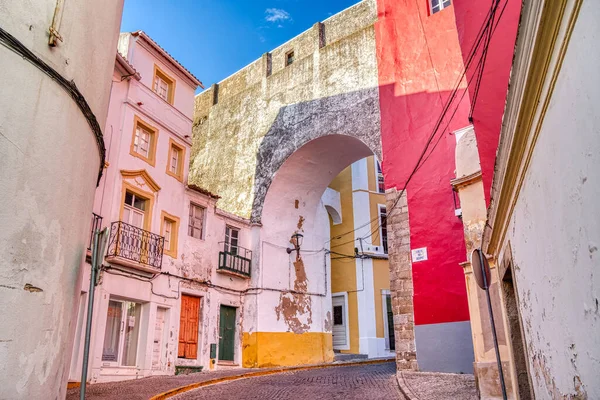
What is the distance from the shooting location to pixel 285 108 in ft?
61.0

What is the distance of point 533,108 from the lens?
3.10m

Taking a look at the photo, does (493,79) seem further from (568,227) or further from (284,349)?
(284,349)

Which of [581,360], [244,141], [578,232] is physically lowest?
[581,360]

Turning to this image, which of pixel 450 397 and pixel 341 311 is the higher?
pixel 341 311

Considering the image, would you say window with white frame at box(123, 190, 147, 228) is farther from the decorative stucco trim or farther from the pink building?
the decorative stucco trim

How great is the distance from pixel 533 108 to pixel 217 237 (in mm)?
13694

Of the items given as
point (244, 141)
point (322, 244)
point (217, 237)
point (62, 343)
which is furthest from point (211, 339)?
point (62, 343)

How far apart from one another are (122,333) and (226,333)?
4593 millimetres

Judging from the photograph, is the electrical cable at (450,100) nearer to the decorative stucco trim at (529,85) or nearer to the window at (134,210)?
the decorative stucco trim at (529,85)

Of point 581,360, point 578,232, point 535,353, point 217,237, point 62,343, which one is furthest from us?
point 217,237

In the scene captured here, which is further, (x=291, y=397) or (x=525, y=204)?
(x=291, y=397)

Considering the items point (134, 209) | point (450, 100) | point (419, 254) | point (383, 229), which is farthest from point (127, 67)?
point (383, 229)

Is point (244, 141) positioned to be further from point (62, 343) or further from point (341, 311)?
point (62, 343)

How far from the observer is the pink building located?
1184cm
